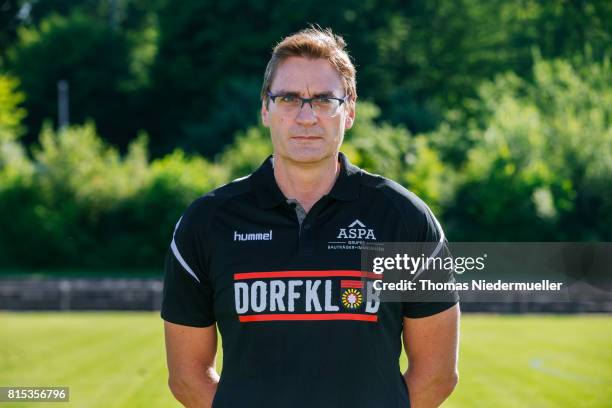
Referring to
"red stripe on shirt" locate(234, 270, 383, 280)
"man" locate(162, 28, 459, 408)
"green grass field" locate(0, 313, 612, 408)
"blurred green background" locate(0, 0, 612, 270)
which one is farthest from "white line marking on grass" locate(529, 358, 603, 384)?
"blurred green background" locate(0, 0, 612, 270)

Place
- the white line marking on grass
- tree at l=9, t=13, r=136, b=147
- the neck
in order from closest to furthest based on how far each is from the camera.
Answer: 1. the neck
2. the white line marking on grass
3. tree at l=9, t=13, r=136, b=147

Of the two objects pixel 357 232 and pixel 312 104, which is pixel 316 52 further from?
pixel 357 232

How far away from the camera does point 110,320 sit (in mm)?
23562

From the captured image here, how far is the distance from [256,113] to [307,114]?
44721 mm

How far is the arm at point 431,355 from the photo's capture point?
376cm

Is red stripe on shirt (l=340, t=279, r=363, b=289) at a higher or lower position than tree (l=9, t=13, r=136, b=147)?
lower

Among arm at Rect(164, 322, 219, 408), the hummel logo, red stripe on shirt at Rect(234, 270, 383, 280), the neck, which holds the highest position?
the neck

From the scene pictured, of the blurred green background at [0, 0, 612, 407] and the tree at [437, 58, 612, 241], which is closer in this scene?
the blurred green background at [0, 0, 612, 407]

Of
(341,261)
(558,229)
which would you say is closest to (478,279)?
(341,261)

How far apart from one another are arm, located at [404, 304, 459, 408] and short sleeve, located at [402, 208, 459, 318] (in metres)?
0.04

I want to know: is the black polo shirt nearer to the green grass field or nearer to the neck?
the neck

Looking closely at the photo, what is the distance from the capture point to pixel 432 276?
12.1 feet

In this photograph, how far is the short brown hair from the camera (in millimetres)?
3635

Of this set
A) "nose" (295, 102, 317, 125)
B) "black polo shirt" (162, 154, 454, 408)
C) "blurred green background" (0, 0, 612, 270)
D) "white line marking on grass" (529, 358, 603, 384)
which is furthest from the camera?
"blurred green background" (0, 0, 612, 270)
